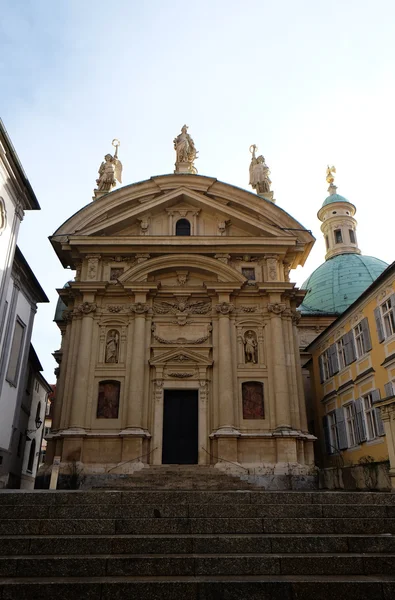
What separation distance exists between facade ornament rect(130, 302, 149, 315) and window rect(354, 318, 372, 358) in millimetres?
10213

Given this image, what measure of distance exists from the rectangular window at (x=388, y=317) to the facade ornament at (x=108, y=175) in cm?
1699

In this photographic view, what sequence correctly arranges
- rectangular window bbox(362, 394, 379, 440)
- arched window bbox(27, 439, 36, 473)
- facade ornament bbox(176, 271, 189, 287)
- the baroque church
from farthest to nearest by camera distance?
arched window bbox(27, 439, 36, 473) → facade ornament bbox(176, 271, 189, 287) → the baroque church → rectangular window bbox(362, 394, 379, 440)

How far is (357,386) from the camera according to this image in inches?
899

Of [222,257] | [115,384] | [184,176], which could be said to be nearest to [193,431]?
[115,384]

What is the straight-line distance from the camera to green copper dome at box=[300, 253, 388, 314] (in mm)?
40031

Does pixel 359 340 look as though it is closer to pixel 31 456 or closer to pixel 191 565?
pixel 191 565

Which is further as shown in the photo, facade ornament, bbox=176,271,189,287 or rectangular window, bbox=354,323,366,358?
facade ornament, bbox=176,271,189,287

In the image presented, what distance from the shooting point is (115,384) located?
23.3 meters

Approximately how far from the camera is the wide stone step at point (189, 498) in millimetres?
9758

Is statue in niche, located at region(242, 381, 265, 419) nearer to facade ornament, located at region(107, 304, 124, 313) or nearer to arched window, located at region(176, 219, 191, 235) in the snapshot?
facade ornament, located at region(107, 304, 124, 313)

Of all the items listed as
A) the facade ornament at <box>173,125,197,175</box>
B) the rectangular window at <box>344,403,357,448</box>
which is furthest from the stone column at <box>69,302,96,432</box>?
the rectangular window at <box>344,403,357,448</box>

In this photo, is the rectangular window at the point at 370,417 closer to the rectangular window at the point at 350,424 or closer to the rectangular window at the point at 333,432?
the rectangular window at the point at 350,424

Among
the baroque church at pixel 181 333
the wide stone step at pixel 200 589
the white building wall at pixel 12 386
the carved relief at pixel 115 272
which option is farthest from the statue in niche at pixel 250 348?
the wide stone step at pixel 200 589

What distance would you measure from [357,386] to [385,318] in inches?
165
